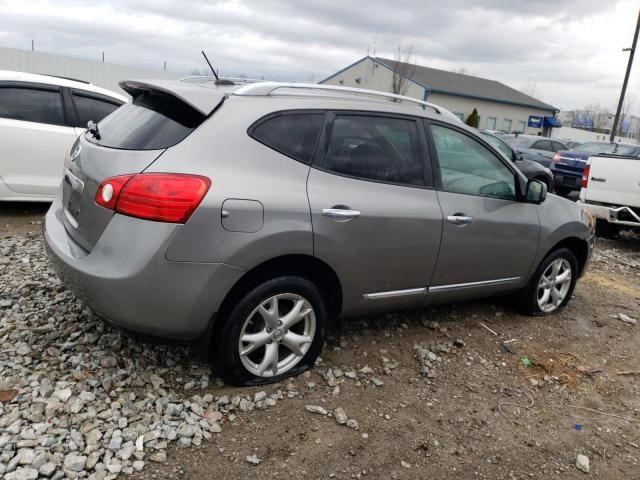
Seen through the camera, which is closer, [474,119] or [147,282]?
[147,282]

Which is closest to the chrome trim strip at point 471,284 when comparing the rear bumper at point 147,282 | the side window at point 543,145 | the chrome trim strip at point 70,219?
the rear bumper at point 147,282

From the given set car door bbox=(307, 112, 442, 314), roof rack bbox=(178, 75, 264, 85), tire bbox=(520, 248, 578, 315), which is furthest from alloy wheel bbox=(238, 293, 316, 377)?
tire bbox=(520, 248, 578, 315)

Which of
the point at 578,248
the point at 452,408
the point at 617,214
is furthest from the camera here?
the point at 617,214

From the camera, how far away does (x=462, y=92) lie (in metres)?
40.3

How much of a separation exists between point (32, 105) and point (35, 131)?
1.08ft

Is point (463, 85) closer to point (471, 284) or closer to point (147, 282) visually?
point (471, 284)

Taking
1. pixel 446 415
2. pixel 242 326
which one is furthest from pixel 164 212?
pixel 446 415

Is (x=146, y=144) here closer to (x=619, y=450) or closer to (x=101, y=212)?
(x=101, y=212)

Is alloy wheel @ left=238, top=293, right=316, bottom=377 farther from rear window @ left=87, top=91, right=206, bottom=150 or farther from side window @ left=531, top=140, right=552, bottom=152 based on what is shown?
side window @ left=531, top=140, right=552, bottom=152

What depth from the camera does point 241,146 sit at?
2865 millimetres

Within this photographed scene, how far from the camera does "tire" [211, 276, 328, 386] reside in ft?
9.59

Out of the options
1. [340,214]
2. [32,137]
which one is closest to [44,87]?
[32,137]

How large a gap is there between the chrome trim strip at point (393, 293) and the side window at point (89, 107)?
4561 millimetres

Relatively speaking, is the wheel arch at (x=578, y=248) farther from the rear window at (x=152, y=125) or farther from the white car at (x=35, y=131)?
the white car at (x=35, y=131)
